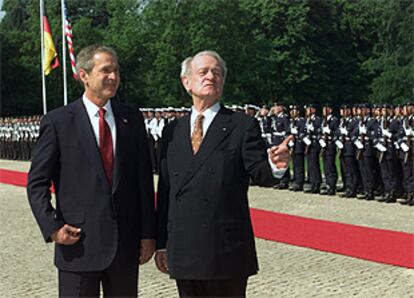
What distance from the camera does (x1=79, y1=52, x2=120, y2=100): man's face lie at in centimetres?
349

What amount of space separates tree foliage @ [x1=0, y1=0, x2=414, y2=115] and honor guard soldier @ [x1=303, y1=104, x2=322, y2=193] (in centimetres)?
2820

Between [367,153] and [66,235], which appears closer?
[66,235]

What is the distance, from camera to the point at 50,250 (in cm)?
843

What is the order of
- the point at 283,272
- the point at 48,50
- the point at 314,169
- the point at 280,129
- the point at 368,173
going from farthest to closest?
the point at 48,50 < the point at 280,129 < the point at 314,169 < the point at 368,173 < the point at 283,272

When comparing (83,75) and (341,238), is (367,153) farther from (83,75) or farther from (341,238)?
(83,75)

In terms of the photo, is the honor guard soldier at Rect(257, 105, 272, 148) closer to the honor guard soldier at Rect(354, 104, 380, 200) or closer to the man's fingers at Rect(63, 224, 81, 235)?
the honor guard soldier at Rect(354, 104, 380, 200)

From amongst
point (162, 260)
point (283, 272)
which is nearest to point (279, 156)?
point (162, 260)

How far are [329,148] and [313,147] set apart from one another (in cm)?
48

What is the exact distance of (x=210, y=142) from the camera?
3.48 m

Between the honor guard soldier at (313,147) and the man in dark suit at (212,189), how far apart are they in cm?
1076

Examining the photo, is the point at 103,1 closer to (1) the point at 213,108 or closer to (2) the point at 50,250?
(2) the point at 50,250

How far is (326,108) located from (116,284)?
10.9 meters

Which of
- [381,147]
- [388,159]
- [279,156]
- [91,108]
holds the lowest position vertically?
[388,159]

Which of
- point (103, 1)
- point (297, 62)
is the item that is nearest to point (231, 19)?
point (297, 62)
